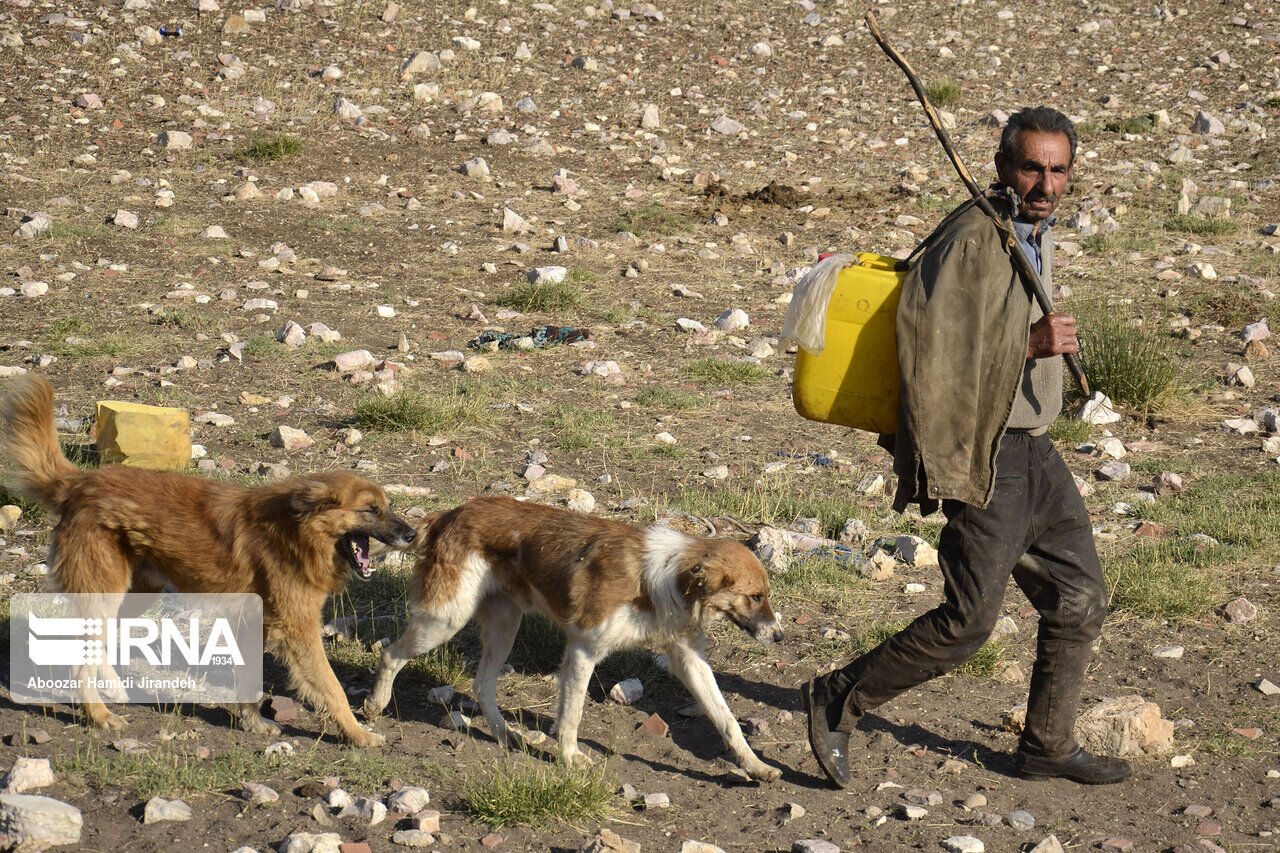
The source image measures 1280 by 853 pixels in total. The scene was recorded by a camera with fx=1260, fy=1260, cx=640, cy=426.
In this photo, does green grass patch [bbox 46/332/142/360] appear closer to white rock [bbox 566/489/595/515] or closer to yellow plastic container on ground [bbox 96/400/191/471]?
yellow plastic container on ground [bbox 96/400/191/471]

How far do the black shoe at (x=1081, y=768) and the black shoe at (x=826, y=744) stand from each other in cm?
70

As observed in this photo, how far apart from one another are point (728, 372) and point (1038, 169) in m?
4.81

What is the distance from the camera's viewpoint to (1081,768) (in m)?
4.69

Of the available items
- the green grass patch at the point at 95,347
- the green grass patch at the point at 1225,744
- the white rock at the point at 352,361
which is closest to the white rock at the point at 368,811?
the green grass patch at the point at 1225,744

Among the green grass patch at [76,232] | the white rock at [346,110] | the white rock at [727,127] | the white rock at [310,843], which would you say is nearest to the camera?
the white rock at [310,843]

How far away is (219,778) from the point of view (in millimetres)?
4355

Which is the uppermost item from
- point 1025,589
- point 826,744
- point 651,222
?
point 651,222

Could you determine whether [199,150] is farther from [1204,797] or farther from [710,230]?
[1204,797]

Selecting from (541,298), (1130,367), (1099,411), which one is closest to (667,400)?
(541,298)

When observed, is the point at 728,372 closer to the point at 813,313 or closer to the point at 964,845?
the point at 813,313

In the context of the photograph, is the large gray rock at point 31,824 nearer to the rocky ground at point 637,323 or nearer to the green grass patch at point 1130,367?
the rocky ground at point 637,323

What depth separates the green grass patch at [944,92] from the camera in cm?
1459

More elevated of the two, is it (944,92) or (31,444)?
(944,92)

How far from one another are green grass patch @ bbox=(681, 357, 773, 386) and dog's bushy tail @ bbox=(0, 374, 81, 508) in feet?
15.9
